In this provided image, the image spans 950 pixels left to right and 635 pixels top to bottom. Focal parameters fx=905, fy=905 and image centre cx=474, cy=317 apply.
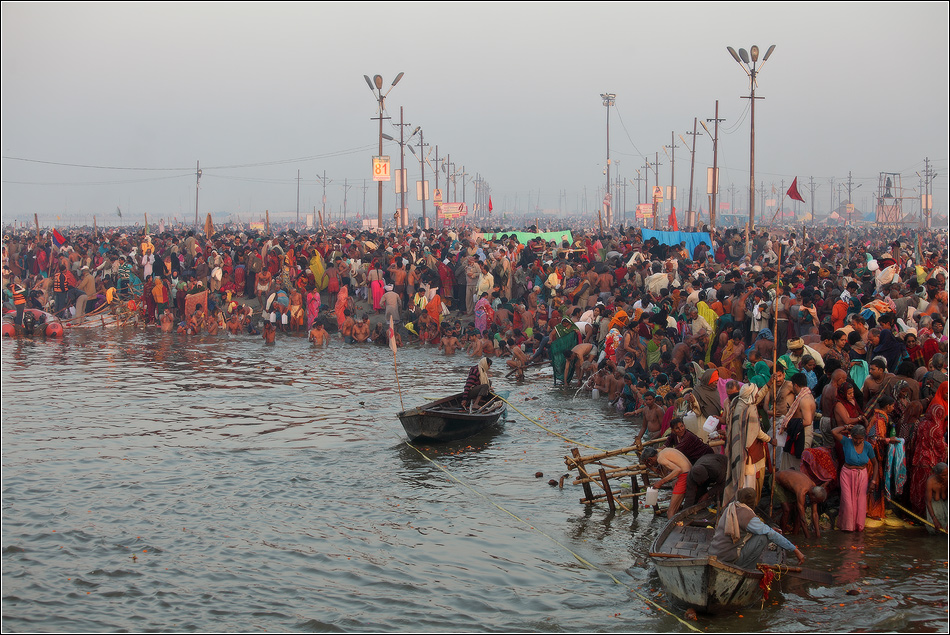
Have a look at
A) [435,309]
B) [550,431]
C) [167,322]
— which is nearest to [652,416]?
[550,431]

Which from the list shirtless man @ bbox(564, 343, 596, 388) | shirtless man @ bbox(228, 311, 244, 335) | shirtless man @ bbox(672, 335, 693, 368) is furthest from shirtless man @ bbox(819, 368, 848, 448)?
shirtless man @ bbox(228, 311, 244, 335)

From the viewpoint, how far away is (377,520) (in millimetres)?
12609

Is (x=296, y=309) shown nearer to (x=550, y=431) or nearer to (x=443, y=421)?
(x=550, y=431)

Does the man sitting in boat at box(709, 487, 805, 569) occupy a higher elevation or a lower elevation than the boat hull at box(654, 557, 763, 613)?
higher

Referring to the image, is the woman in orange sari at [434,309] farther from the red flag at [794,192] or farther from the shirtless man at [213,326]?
the red flag at [794,192]

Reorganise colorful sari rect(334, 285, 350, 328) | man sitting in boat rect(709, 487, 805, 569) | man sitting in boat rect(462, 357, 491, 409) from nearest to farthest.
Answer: man sitting in boat rect(709, 487, 805, 569), man sitting in boat rect(462, 357, 491, 409), colorful sari rect(334, 285, 350, 328)

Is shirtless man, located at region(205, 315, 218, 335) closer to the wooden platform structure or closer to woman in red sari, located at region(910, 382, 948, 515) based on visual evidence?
the wooden platform structure

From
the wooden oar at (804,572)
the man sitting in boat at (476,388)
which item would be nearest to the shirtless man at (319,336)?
the man sitting in boat at (476,388)

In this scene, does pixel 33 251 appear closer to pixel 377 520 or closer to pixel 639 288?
pixel 639 288

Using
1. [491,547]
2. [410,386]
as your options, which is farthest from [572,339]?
[491,547]

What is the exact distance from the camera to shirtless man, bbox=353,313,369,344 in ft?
88.0

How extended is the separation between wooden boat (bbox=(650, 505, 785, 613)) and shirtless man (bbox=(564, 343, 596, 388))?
33.7 feet

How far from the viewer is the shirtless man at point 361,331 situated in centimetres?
2681

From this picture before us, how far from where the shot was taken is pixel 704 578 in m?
8.76
